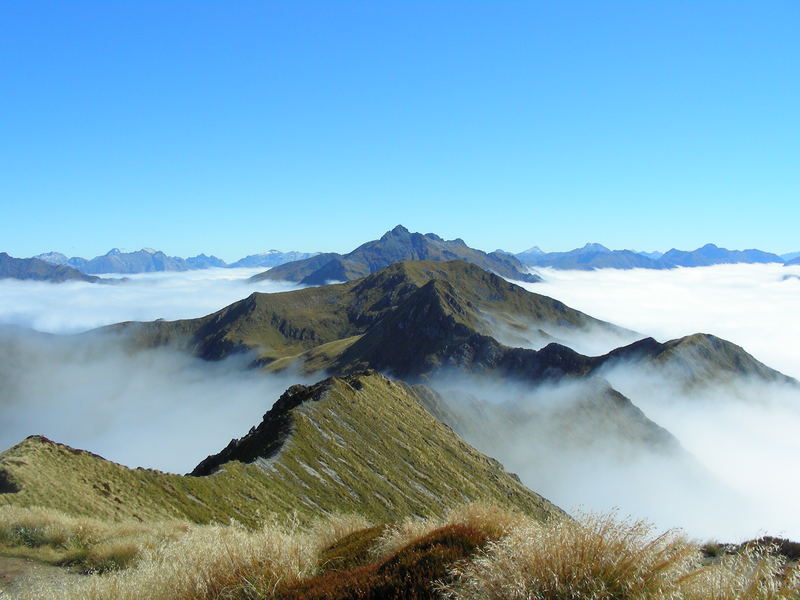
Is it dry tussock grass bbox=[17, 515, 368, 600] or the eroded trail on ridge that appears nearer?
dry tussock grass bbox=[17, 515, 368, 600]

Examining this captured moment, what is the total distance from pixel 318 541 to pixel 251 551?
5192mm

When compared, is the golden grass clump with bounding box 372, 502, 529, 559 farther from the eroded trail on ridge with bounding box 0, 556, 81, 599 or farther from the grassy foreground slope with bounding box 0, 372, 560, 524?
the eroded trail on ridge with bounding box 0, 556, 81, 599

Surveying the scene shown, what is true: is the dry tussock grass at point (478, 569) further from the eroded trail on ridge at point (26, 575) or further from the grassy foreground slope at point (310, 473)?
the grassy foreground slope at point (310, 473)

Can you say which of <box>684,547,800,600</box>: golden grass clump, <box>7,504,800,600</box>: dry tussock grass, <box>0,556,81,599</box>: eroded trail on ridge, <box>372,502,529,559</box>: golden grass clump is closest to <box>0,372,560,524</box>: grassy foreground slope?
<box>372,502,529,559</box>: golden grass clump

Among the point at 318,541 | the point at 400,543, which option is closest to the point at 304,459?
the point at 318,541

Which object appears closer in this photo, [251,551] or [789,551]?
[251,551]

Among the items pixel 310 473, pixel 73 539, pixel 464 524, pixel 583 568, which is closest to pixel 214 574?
pixel 464 524

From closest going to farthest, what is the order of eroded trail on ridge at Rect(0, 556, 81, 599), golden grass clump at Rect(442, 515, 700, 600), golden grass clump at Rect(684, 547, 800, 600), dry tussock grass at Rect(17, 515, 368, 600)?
golden grass clump at Rect(684, 547, 800, 600), golden grass clump at Rect(442, 515, 700, 600), dry tussock grass at Rect(17, 515, 368, 600), eroded trail on ridge at Rect(0, 556, 81, 599)

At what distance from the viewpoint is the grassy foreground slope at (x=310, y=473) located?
30.2 metres

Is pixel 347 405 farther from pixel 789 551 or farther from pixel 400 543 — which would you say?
pixel 400 543

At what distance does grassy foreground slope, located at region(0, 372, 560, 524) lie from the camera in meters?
30.2

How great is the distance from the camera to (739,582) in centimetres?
834

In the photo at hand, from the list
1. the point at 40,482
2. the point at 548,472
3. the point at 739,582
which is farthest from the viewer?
the point at 548,472

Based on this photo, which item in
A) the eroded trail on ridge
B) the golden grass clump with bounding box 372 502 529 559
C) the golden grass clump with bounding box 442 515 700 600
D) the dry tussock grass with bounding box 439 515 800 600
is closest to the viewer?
the dry tussock grass with bounding box 439 515 800 600
